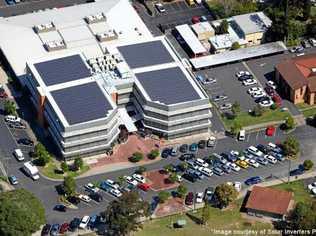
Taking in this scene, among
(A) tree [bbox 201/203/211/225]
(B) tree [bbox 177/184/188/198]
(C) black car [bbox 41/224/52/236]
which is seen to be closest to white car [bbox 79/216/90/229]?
(C) black car [bbox 41/224/52/236]

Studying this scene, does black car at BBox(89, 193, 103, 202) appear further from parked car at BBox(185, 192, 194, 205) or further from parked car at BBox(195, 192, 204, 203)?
parked car at BBox(195, 192, 204, 203)

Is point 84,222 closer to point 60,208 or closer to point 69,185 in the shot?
point 60,208

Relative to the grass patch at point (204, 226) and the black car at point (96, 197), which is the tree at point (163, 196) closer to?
the grass patch at point (204, 226)

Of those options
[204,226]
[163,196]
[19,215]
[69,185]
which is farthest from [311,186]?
[19,215]

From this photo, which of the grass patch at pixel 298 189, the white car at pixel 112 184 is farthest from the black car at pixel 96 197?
the grass patch at pixel 298 189

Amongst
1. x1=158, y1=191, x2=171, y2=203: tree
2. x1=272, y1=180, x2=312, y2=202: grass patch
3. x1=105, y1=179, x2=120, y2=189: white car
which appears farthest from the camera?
x1=105, y1=179, x2=120, y2=189: white car

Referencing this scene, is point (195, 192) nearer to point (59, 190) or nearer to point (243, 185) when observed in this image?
point (243, 185)

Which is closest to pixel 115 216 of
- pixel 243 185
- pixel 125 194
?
pixel 125 194
